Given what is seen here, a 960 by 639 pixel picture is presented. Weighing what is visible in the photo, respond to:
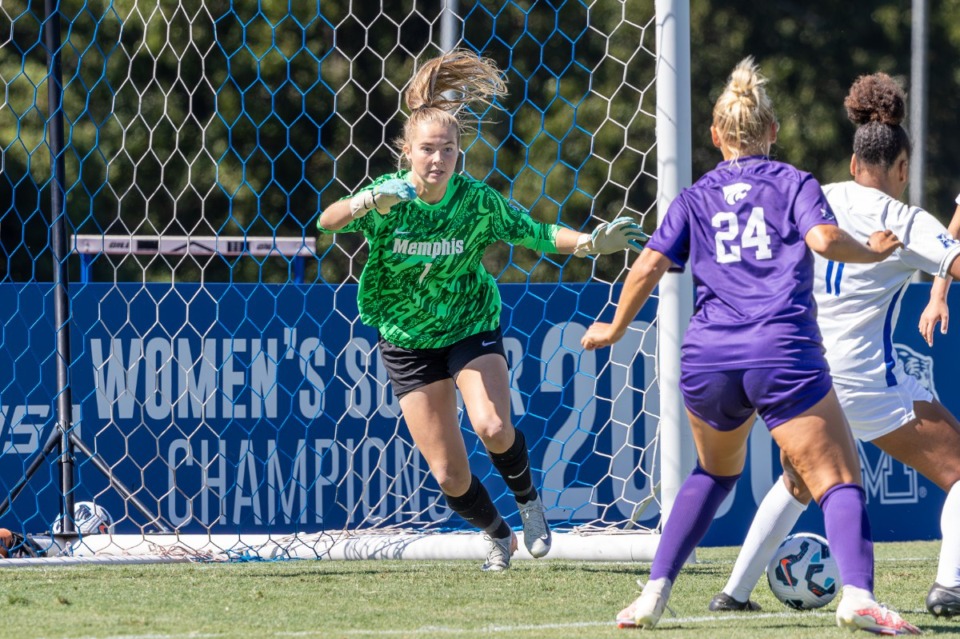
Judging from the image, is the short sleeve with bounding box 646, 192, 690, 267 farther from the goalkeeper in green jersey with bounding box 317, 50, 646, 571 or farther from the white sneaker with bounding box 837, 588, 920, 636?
the goalkeeper in green jersey with bounding box 317, 50, 646, 571

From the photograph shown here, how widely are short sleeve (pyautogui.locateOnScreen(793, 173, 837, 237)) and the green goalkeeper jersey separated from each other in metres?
1.78

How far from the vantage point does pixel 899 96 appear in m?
4.77

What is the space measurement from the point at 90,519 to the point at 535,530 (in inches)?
109

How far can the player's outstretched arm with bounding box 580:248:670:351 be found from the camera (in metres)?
4.10

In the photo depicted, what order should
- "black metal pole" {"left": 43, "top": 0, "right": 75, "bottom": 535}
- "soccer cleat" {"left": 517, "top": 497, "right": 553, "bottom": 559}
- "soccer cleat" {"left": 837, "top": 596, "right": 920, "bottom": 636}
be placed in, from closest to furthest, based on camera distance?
"soccer cleat" {"left": 837, "top": 596, "right": 920, "bottom": 636}
"soccer cleat" {"left": 517, "top": 497, "right": 553, "bottom": 559}
"black metal pole" {"left": 43, "top": 0, "right": 75, "bottom": 535}

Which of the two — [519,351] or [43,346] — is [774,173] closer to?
[519,351]

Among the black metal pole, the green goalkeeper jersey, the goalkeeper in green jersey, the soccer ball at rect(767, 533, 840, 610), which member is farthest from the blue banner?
the soccer ball at rect(767, 533, 840, 610)

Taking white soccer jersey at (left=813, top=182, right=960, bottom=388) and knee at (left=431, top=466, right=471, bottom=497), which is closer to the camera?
white soccer jersey at (left=813, top=182, right=960, bottom=388)

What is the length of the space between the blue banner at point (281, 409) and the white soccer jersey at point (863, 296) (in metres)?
2.98

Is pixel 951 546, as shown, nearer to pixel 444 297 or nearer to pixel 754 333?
pixel 754 333

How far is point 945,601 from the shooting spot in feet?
14.8

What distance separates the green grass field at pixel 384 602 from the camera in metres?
4.32

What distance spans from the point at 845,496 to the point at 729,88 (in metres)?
1.21

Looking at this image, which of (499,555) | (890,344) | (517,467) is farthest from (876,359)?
(499,555)
